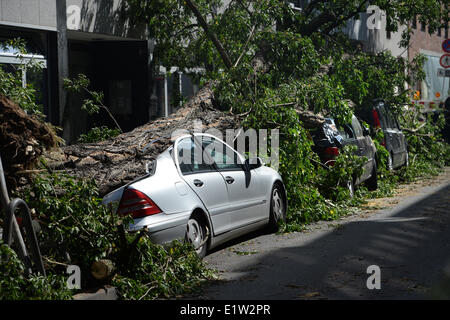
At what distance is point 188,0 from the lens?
1611cm

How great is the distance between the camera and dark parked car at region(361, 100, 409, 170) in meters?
16.8

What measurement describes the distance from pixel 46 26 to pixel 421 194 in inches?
326

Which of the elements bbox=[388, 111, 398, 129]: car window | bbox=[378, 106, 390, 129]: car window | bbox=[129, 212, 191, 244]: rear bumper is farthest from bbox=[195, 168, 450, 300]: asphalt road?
bbox=[388, 111, 398, 129]: car window

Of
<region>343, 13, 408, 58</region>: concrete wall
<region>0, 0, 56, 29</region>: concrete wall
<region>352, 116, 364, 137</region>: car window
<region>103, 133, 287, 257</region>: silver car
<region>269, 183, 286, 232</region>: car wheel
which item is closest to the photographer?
<region>103, 133, 287, 257</region>: silver car

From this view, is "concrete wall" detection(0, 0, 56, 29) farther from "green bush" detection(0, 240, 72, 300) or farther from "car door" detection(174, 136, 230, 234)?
"green bush" detection(0, 240, 72, 300)

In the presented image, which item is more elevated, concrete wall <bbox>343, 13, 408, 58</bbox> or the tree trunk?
concrete wall <bbox>343, 13, 408, 58</bbox>

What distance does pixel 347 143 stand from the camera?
13.6 m

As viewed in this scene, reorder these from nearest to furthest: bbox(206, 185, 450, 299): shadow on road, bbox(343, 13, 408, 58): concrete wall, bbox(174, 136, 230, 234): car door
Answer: bbox(206, 185, 450, 299): shadow on road < bbox(174, 136, 230, 234): car door < bbox(343, 13, 408, 58): concrete wall

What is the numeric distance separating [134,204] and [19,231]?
1.70 m

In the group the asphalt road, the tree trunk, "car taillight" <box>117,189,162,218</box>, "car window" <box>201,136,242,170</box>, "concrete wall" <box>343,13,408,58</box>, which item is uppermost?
"concrete wall" <box>343,13,408,58</box>

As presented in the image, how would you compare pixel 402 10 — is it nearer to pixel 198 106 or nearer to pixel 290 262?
pixel 198 106

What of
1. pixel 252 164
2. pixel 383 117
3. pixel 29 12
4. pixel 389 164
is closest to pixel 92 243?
pixel 252 164

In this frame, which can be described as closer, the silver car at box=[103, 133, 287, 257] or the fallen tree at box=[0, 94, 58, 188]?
the fallen tree at box=[0, 94, 58, 188]

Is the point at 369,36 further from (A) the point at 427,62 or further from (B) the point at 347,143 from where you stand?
(B) the point at 347,143
